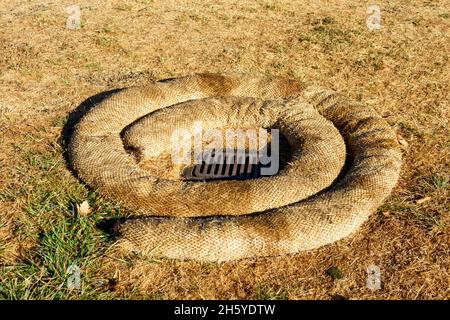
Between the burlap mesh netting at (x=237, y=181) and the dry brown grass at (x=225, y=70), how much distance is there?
218 millimetres

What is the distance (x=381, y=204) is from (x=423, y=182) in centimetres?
85

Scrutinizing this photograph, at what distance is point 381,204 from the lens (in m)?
5.67

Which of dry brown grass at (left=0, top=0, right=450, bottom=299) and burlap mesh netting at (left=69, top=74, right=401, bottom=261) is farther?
burlap mesh netting at (left=69, top=74, right=401, bottom=261)

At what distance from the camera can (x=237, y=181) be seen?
566 centimetres

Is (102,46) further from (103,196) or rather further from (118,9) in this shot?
(103,196)

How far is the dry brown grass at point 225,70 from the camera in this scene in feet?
15.1

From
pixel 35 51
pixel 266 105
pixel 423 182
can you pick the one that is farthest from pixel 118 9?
pixel 423 182

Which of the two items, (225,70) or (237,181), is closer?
(237,181)

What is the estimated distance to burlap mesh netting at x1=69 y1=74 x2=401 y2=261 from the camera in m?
4.91

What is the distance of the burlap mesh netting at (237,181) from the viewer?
4.91 metres

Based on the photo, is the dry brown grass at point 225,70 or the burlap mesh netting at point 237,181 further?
the burlap mesh netting at point 237,181

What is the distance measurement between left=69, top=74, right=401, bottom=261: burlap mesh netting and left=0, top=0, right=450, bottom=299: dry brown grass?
0.72 feet

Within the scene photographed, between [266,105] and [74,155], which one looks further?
[266,105]

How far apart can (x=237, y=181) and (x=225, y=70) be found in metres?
4.30
